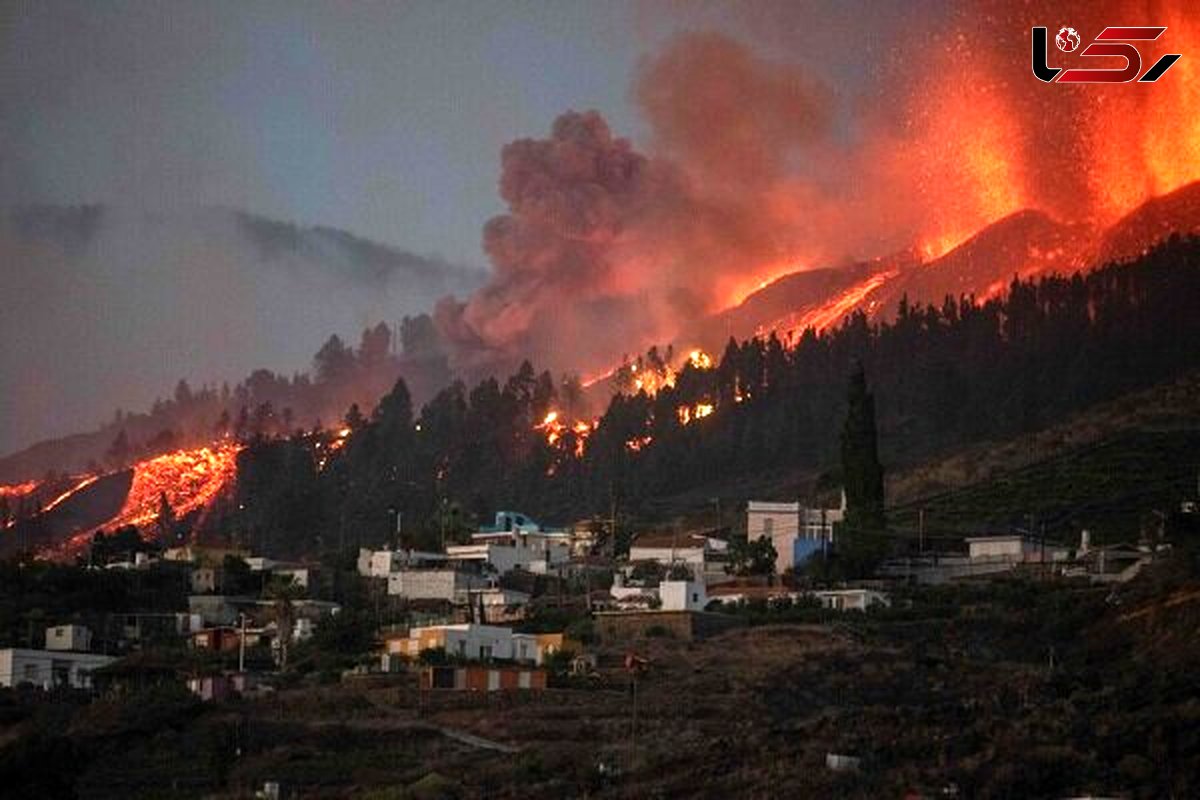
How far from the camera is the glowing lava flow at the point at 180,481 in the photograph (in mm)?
154000

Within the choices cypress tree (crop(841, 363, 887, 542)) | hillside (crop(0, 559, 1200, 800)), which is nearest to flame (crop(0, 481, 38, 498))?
cypress tree (crop(841, 363, 887, 542))

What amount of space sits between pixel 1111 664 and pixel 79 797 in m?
25.7

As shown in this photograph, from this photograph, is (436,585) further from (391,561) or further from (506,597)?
(506,597)

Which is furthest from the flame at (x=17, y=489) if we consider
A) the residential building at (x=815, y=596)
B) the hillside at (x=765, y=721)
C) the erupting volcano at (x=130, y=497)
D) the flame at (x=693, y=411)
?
the hillside at (x=765, y=721)

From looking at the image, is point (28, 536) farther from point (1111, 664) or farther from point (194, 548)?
point (1111, 664)

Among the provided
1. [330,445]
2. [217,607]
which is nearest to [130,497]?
[330,445]

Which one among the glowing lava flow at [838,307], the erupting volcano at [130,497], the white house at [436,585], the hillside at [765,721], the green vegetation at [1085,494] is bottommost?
the hillside at [765,721]

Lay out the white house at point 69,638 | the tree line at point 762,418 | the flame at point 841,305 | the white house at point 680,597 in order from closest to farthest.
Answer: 1. the white house at point 680,597
2. the white house at point 69,638
3. the tree line at point 762,418
4. the flame at point 841,305

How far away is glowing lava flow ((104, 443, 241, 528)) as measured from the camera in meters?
154

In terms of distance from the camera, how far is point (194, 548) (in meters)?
107

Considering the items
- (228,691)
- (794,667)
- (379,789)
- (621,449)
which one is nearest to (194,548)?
(621,449)

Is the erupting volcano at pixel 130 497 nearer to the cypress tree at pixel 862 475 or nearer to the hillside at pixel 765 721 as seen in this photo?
the cypress tree at pixel 862 475

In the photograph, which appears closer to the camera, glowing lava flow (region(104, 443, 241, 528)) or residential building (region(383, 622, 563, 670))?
residential building (region(383, 622, 563, 670))

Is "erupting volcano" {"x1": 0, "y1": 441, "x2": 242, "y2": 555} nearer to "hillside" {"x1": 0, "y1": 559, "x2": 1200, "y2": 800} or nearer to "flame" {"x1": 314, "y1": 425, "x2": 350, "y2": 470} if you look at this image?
"flame" {"x1": 314, "y1": 425, "x2": 350, "y2": 470}
